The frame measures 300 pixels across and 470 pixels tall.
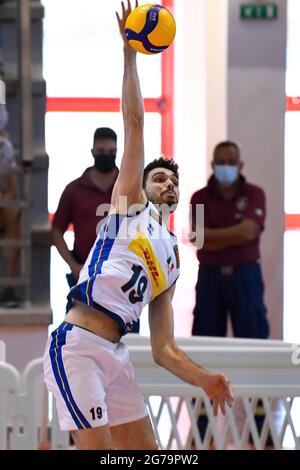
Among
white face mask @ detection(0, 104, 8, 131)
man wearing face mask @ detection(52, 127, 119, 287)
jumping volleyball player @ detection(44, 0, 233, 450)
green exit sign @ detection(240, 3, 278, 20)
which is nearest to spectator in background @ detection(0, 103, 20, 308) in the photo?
white face mask @ detection(0, 104, 8, 131)

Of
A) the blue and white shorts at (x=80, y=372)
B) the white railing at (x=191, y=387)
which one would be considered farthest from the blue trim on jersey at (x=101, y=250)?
the white railing at (x=191, y=387)

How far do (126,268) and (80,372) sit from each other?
1.42 ft

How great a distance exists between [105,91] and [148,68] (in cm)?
95

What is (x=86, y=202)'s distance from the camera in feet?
23.2

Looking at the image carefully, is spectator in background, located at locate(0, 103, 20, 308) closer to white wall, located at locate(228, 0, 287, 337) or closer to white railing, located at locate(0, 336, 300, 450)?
white railing, located at locate(0, 336, 300, 450)

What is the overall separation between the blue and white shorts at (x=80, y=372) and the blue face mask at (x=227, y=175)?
3.48m

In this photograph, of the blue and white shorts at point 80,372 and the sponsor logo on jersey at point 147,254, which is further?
the sponsor logo on jersey at point 147,254

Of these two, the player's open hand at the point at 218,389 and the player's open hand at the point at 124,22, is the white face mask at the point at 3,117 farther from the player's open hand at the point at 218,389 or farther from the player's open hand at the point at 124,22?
the player's open hand at the point at 218,389

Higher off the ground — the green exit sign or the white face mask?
the green exit sign

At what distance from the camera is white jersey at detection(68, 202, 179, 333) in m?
4.24

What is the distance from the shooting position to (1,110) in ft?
23.1

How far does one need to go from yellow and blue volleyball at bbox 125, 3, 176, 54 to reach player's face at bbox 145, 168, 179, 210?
0.56 metres

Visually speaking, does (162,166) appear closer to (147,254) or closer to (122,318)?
(147,254)

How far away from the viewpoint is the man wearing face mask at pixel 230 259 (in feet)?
24.8
